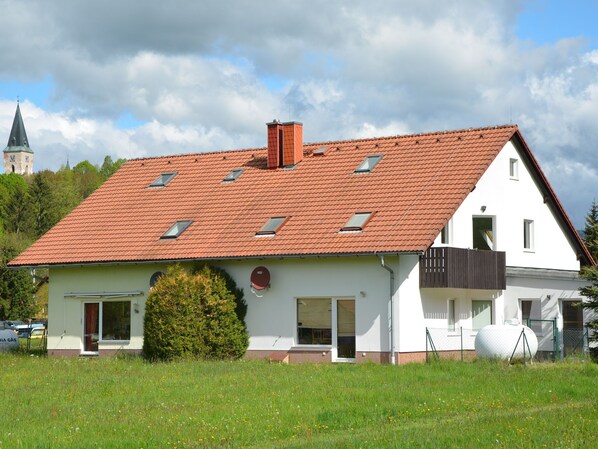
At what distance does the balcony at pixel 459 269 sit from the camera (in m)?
29.8

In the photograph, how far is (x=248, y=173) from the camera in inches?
1462

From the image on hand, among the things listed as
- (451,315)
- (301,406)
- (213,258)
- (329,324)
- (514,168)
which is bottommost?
(301,406)

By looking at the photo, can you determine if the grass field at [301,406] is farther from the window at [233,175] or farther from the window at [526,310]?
the window at [233,175]

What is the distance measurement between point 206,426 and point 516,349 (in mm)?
13645

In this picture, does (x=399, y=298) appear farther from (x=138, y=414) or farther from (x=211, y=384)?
(x=138, y=414)

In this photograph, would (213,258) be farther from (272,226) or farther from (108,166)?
(108,166)

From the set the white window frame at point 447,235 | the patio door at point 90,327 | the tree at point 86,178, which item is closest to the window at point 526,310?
the white window frame at point 447,235

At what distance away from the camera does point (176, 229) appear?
113ft

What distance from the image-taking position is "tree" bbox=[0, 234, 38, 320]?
69.0m

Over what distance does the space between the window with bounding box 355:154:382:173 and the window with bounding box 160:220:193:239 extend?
5.59m

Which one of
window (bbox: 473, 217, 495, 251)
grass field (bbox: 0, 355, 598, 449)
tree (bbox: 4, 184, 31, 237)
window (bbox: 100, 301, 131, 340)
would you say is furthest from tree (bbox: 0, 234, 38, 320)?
grass field (bbox: 0, 355, 598, 449)

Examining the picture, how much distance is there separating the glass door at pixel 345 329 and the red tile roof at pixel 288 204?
171 cm

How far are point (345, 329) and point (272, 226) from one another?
402 centimetres

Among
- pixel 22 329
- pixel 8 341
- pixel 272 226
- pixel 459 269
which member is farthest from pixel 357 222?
pixel 22 329
